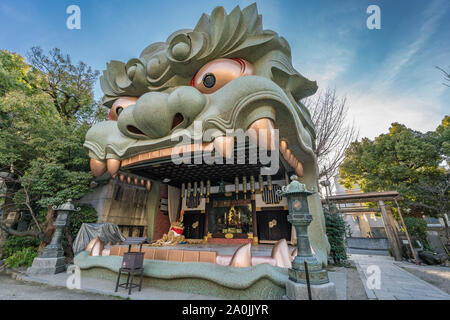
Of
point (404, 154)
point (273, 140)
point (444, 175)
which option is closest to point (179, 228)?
point (273, 140)

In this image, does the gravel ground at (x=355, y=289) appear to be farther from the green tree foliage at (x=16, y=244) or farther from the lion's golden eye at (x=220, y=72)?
the green tree foliage at (x=16, y=244)

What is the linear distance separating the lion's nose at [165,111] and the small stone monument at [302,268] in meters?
3.76

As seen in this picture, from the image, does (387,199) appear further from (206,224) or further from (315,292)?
(206,224)

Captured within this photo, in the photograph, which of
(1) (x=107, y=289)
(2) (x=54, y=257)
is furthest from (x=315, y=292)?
(2) (x=54, y=257)

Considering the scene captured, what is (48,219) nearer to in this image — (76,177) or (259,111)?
(76,177)

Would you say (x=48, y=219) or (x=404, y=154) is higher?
(x=404, y=154)

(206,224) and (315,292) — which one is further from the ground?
(206,224)

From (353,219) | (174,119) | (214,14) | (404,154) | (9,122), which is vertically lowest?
(353,219)

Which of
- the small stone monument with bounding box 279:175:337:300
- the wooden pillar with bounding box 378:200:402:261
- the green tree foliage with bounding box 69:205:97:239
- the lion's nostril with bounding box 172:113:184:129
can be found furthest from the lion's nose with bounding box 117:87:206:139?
the wooden pillar with bounding box 378:200:402:261

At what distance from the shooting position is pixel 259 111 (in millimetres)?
5258

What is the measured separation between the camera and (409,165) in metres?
14.7

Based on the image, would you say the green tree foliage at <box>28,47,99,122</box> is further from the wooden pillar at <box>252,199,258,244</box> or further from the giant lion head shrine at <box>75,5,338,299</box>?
the wooden pillar at <box>252,199,258,244</box>

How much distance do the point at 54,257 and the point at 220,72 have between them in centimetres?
962
